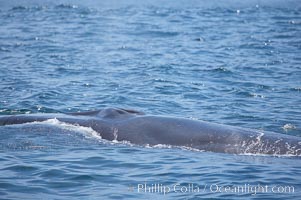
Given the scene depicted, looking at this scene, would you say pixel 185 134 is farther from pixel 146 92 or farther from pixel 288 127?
pixel 146 92

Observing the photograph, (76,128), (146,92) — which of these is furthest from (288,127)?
(146,92)

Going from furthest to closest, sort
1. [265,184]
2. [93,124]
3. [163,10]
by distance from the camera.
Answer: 1. [163,10]
2. [93,124]
3. [265,184]

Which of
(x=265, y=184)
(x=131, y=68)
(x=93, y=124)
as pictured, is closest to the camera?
(x=265, y=184)

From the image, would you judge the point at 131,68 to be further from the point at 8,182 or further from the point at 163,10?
the point at 163,10

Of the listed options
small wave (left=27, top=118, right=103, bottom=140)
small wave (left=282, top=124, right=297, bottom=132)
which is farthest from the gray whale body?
small wave (left=282, top=124, right=297, bottom=132)

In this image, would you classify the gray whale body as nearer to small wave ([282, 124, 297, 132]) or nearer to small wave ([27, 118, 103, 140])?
small wave ([27, 118, 103, 140])

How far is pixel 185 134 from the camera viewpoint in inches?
517

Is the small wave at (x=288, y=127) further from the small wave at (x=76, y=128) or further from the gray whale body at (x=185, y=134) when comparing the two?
the small wave at (x=76, y=128)

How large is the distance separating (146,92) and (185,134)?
28.4 feet

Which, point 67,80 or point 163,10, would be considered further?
point 163,10

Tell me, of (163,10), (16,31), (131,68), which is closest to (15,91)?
(131,68)

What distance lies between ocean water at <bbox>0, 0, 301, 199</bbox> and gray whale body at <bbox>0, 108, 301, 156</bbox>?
0.19m

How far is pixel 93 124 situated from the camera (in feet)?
45.1

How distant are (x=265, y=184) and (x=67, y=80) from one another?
45.8ft
